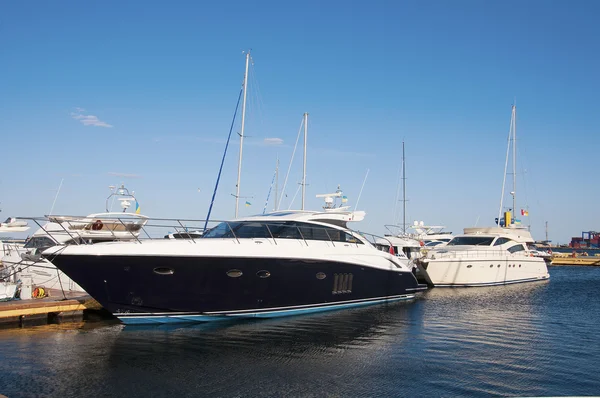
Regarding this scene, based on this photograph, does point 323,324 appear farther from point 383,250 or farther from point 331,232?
point 383,250

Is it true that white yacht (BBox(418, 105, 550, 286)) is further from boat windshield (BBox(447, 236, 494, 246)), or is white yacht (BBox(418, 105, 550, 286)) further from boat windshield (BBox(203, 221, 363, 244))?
boat windshield (BBox(203, 221, 363, 244))

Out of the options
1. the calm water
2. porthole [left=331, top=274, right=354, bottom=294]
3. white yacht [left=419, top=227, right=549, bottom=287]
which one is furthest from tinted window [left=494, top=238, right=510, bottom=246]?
porthole [left=331, top=274, right=354, bottom=294]

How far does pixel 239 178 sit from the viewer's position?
882 inches

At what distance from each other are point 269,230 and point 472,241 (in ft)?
61.4

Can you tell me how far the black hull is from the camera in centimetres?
1402

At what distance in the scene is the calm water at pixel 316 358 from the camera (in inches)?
383

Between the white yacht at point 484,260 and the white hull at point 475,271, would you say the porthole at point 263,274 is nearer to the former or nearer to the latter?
the white yacht at point 484,260

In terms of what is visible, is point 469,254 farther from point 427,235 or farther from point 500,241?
point 427,235

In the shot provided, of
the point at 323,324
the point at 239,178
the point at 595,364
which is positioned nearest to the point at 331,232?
the point at 323,324

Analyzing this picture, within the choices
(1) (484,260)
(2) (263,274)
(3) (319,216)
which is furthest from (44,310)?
(1) (484,260)

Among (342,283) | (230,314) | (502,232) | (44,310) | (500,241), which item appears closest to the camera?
(44,310)

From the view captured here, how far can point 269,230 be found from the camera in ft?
55.8

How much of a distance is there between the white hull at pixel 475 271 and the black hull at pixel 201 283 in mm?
11544

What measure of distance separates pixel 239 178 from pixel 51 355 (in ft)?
39.5
